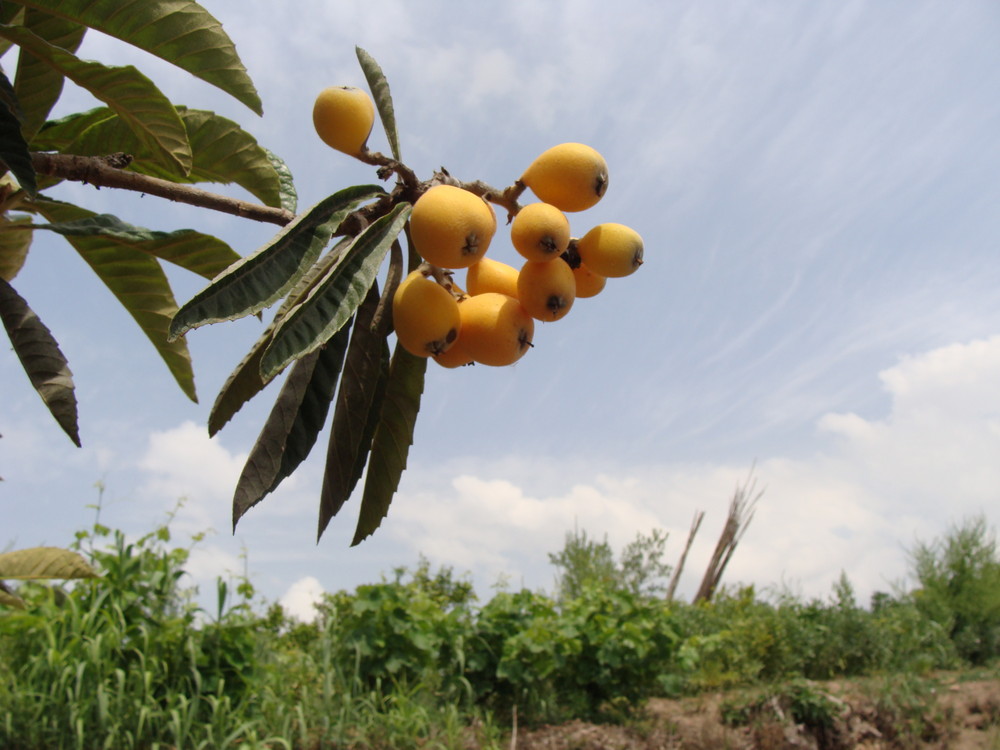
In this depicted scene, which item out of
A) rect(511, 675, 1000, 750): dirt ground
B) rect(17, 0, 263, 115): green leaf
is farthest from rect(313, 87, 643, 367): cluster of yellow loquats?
rect(511, 675, 1000, 750): dirt ground

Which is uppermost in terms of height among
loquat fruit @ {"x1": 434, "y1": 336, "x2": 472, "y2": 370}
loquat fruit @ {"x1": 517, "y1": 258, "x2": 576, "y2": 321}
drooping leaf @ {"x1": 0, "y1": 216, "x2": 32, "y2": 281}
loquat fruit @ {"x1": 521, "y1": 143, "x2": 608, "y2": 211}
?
drooping leaf @ {"x1": 0, "y1": 216, "x2": 32, "y2": 281}

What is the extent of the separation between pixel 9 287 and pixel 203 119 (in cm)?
33

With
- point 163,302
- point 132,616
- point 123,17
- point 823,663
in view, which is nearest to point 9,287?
point 163,302

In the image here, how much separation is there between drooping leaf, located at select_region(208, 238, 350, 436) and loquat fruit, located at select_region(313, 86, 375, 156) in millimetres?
103

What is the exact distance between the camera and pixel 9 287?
0.94 meters

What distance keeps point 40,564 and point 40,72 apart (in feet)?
2.75

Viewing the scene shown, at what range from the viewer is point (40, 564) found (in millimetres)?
1354

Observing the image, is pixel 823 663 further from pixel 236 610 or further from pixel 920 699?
pixel 236 610

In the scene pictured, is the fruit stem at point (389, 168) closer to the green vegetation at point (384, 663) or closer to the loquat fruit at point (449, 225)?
the loquat fruit at point (449, 225)

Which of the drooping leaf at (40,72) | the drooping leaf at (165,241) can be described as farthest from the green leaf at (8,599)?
the drooping leaf at (40,72)

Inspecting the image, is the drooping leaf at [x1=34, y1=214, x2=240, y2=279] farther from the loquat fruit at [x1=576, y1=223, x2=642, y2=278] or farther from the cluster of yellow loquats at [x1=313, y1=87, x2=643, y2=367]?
the loquat fruit at [x1=576, y1=223, x2=642, y2=278]

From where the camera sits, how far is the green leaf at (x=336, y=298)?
0.56m

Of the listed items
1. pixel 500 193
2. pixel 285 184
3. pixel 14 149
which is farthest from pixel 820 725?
pixel 14 149

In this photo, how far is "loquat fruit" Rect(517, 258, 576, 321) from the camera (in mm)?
662
